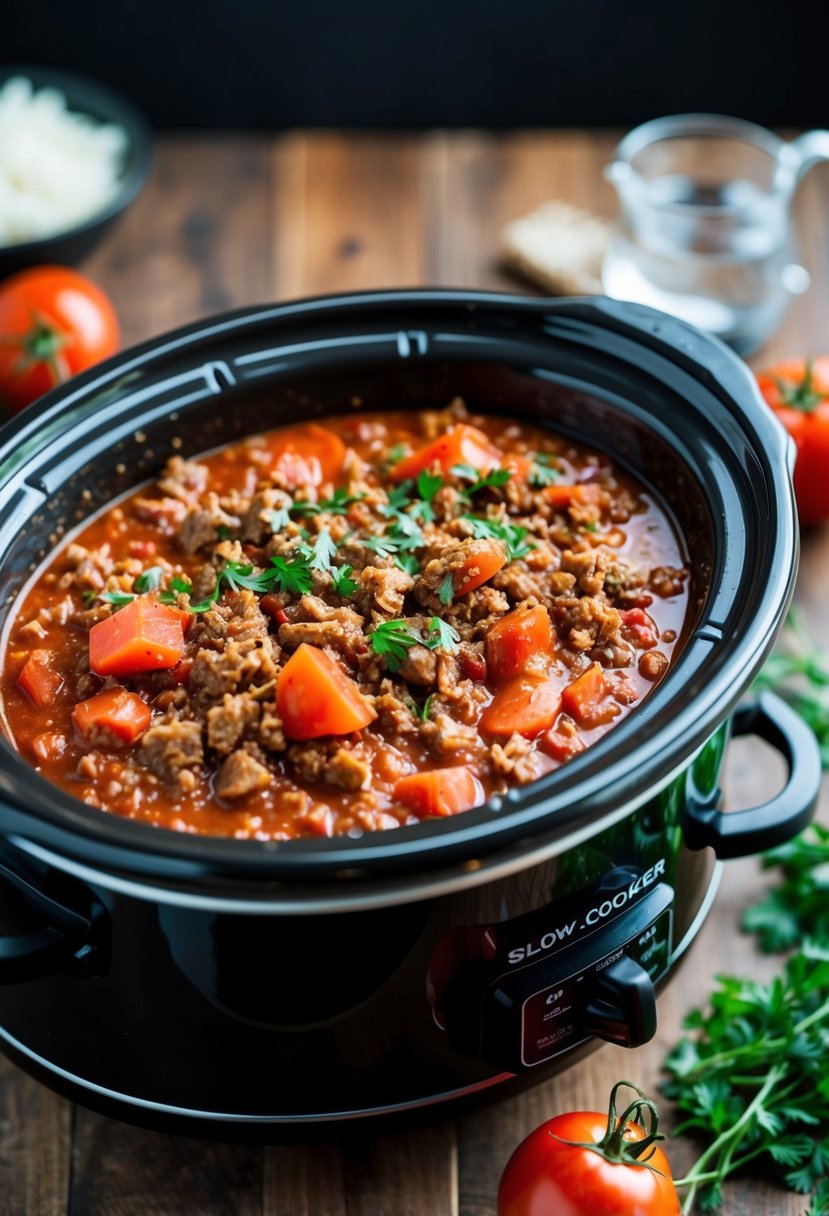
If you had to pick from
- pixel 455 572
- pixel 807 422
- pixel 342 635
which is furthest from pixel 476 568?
pixel 807 422

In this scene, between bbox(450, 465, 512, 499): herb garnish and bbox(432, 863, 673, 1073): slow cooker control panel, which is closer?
bbox(432, 863, 673, 1073): slow cooker control panel

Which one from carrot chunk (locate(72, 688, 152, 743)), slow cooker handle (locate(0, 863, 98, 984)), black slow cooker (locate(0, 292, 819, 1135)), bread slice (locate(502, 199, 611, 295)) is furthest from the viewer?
bread slice (locate(502, 199, 611, 295))

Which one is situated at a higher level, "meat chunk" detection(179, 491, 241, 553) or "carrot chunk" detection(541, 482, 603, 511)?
"carrot chunk" detection(541, 482, 603, 511)

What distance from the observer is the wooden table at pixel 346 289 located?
9.57 ft

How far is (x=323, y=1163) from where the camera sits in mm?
2947

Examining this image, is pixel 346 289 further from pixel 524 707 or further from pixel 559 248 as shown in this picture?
pixel 524 707

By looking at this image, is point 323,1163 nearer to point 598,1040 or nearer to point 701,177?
point 598,1040

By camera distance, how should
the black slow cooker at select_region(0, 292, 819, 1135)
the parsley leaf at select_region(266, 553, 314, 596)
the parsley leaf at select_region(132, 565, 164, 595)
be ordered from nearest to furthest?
the black slow cooker at select_region(0, 292, 819, 1135)
the parsley leaf at select_region(266, 553, 314, 596)
the parsley leaf at select_region(132, 565, 164, 595)

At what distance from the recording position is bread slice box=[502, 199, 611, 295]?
5.00 metres

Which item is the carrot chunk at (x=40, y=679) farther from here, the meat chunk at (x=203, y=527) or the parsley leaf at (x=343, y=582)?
the parsley leaf at (x=343, y=582)

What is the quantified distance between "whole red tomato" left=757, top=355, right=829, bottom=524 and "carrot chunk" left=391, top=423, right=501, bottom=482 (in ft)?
3.60

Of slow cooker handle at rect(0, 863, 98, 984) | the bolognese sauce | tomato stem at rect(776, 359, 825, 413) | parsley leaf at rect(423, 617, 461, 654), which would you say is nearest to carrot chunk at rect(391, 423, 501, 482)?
the bolognese sauce

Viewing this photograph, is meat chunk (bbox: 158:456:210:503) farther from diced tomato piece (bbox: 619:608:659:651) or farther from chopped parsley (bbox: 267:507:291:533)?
diced tomato piece (bbox: 619:608:659:651)

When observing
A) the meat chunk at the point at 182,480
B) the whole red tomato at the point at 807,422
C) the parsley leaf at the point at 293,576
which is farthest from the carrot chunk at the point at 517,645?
the whole red tomato at the point at 807,422
